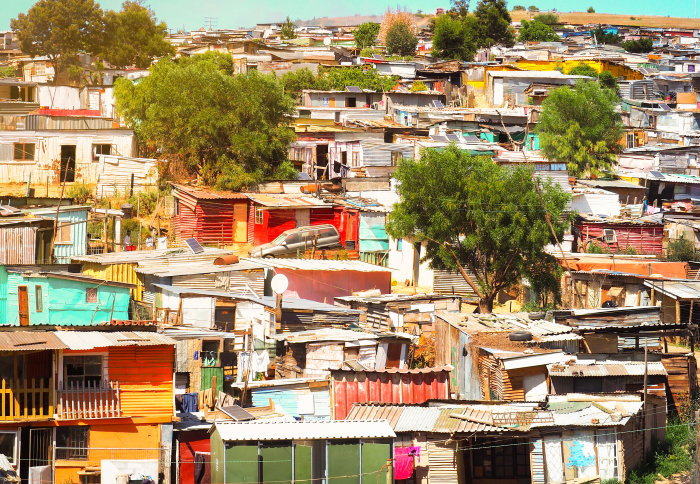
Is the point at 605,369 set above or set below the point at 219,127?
below

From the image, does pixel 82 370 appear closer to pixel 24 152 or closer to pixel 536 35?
pixel 24 152

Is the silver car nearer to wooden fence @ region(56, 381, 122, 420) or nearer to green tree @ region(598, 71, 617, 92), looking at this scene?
wooden fence @ region(56, 381, 122, 420)

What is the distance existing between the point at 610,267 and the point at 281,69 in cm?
3766

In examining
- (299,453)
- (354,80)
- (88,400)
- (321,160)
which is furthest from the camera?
(354,80)

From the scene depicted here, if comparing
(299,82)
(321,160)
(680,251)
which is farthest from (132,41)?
(680,251)

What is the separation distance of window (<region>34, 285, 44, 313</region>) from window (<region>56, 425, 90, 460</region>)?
7.97 metres

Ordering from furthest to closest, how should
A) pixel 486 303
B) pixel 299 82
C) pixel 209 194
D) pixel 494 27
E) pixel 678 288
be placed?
A: pixel 494 27 < pixel 299 82 < pixel 209 194 < pixel 486 303 < pixel 678 288

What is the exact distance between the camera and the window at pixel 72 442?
17.0m

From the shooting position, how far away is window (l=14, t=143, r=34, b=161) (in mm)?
39188

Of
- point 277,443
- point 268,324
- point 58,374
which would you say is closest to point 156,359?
point 58,374

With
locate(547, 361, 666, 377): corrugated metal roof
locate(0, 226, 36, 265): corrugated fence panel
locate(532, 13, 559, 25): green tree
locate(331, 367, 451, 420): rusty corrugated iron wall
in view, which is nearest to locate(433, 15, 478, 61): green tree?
locate(532, 13, 559, 25): green tree

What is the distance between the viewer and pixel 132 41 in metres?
69.0

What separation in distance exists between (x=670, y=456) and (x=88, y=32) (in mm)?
58197

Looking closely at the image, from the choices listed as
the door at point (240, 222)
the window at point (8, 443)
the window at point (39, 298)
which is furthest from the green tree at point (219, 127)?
the window at point (8, 443)
